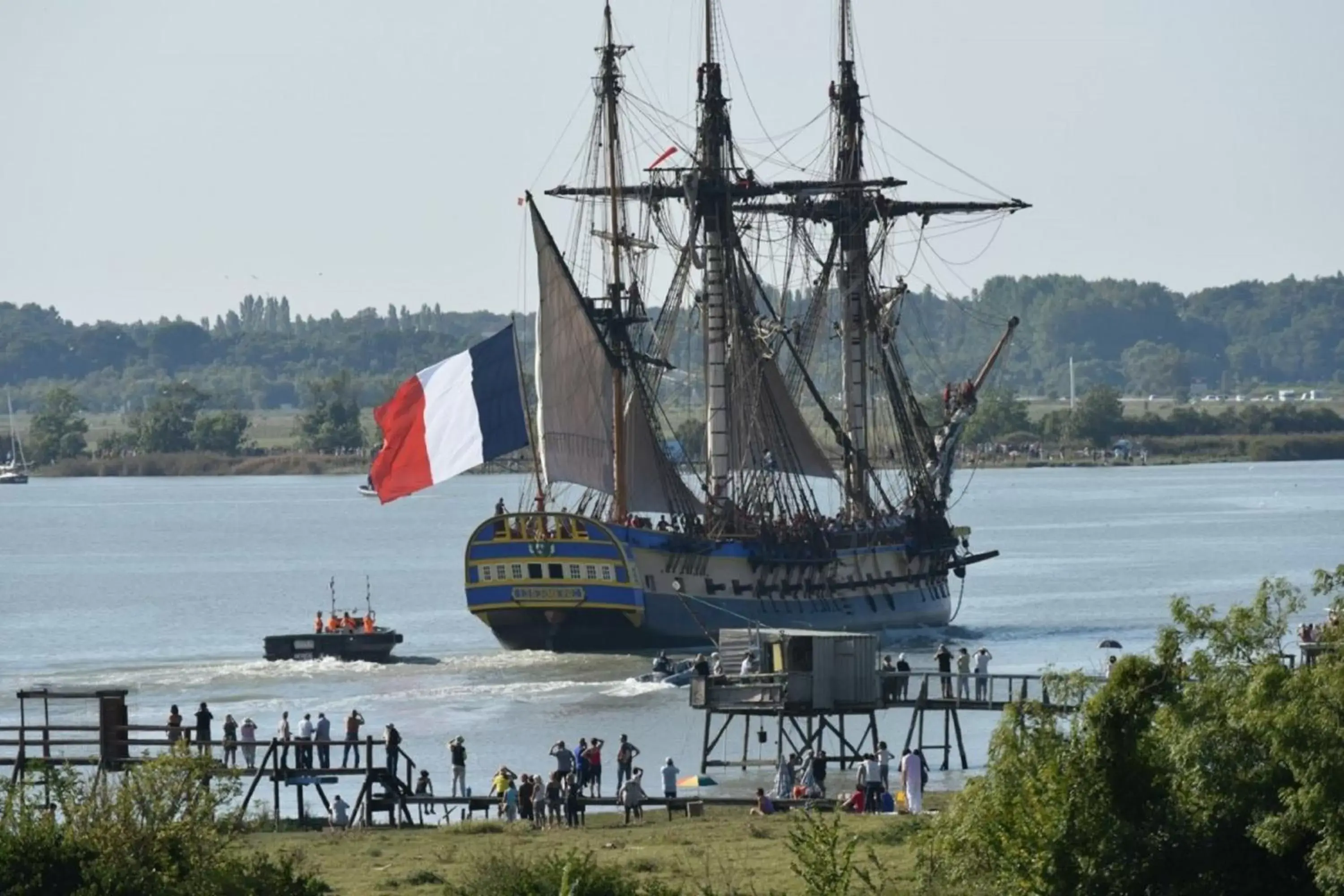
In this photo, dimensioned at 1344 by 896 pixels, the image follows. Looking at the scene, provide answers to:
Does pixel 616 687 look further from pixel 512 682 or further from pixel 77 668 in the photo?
pixel 77 668

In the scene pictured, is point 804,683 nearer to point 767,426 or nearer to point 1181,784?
point 1181,784

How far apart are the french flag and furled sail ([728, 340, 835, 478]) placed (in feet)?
38.4

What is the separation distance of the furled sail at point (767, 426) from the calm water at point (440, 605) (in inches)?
252

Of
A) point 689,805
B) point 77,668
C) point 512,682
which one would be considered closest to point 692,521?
point 512,682

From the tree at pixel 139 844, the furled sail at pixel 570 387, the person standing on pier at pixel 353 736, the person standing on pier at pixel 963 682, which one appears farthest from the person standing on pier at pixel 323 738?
the furled sail at pixel 570 387

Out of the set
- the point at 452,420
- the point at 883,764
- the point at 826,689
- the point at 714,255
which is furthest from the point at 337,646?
the point at 883,764

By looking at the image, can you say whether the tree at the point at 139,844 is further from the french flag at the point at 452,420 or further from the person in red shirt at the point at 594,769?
the french flag at the point at 452,420

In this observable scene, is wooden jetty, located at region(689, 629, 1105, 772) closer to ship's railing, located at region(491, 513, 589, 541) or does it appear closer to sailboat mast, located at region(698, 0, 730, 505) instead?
ship's railing, located at region(491, 513, 589, 541)

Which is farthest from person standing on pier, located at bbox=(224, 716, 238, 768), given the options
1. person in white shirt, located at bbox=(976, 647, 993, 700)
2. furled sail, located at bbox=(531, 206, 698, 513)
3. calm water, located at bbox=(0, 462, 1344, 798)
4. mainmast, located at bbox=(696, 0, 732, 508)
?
mainmast, located at bbox=(696, 0, 732, 508)

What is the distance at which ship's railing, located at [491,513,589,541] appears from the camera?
68.6 metres

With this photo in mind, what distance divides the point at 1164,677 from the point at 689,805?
14230 mm

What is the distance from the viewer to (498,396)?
2667 inches

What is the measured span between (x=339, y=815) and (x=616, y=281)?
111 feet

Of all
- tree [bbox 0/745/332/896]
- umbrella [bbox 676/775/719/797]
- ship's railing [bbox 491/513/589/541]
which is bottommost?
umbrella [bbox 676/775/719/797]
